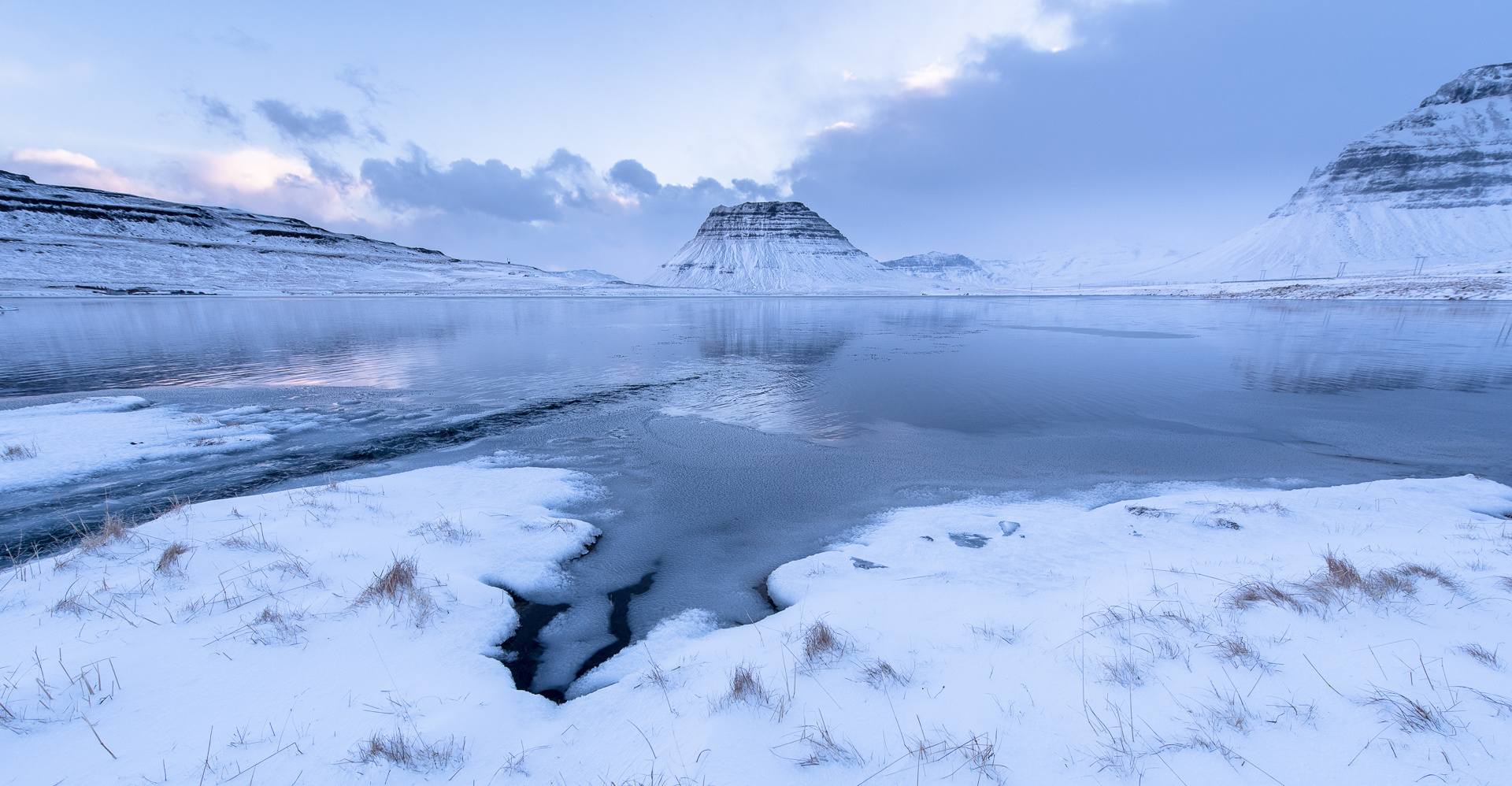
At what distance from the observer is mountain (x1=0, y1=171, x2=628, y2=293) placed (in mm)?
116812

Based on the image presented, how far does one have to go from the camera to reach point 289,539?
5922 millimetres

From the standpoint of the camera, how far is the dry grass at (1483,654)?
3.29 m

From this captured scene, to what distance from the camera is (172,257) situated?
143 metres

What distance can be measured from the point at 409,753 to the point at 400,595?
2150 mm

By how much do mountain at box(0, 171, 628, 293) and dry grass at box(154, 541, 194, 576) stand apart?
452 feet

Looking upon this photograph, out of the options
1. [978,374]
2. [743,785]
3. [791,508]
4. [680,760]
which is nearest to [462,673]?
[680,760]

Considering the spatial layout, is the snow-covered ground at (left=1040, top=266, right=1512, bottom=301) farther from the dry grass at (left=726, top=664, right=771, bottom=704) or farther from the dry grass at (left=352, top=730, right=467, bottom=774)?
the dry grass at (left=352, top=730, right=467, bottom=774)

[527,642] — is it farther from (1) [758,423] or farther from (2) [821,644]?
(1) [758,423]

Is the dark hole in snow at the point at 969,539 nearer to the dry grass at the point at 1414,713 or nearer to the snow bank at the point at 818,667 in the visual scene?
the snow bank at the point at 818,667

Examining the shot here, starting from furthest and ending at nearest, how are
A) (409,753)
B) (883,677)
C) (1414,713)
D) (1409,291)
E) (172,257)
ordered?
(172,257) → (1409,291) → (883,677) → (409,753) → (1414,713)

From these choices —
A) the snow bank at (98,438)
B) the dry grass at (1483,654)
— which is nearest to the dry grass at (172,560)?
the snow bank at (98,438)

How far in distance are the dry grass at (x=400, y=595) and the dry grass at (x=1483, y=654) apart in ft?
24.8

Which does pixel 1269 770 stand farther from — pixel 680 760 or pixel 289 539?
pixel 289 539

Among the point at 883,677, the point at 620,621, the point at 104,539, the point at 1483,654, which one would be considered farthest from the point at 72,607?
the point at 1483,654
